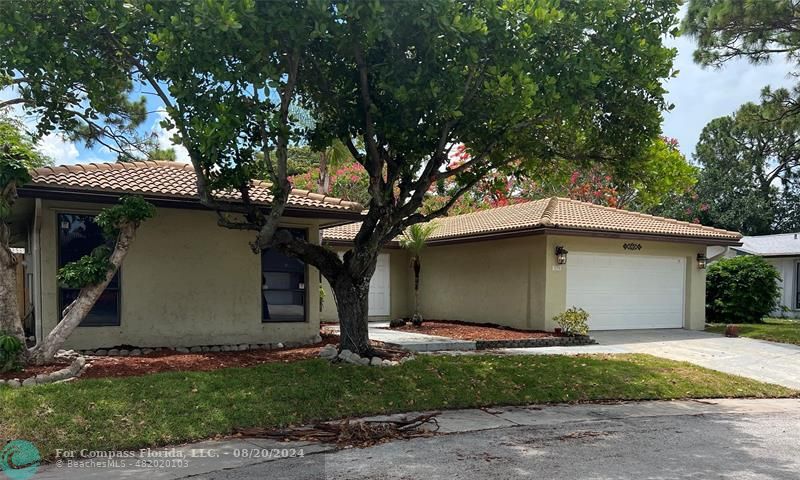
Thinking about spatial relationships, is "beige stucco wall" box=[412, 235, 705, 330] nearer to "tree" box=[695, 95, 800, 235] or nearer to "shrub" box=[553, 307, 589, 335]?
"shrub" box=[553, 307, 589, 335]

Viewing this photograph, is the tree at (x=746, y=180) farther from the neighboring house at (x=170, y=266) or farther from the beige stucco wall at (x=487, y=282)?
the neighboring house at (x=170, y=266)

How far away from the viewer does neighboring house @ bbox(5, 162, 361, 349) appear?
10.2 metres

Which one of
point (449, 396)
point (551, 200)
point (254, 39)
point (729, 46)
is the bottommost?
point (449, 396)

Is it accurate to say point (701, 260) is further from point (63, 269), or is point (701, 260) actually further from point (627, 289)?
point (63, 269)

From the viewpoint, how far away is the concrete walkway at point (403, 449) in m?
5.28

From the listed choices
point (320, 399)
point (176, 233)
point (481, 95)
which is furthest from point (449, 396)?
point (176, 233)

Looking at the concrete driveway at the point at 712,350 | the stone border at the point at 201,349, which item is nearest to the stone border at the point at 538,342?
the concrete driveway at the point at 712,350

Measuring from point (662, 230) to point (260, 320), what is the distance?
11.1 meters

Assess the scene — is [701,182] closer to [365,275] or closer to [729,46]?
[729,46]

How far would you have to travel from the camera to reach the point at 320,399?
7.50 metres

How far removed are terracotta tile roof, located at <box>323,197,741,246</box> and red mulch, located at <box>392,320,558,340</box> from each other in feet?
8.46

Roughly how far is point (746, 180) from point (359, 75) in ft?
110

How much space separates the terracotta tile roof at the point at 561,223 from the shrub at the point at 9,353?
10.6m

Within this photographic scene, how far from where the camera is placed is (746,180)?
1379 inches
